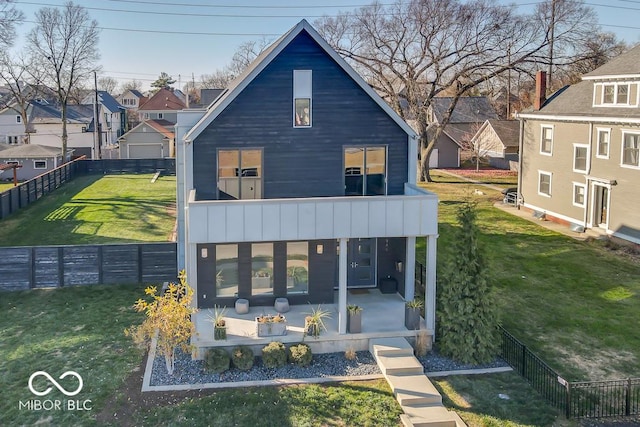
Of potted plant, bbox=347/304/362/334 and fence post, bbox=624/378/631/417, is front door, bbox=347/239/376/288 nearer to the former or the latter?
potted plant, bbox=347/304/362/334

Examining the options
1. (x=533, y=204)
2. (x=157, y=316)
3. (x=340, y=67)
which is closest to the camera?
(x=157, y=316)

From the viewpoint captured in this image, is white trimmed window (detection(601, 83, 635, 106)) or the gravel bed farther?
white trimmed window (detection(601, 83, 635, 106))

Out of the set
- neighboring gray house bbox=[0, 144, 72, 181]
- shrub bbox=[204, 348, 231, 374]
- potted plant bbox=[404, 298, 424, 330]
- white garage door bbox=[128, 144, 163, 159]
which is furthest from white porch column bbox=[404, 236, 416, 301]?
white garage door bbox=[128, 144, 163, 159]

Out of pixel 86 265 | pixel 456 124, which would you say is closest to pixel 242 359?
pixel 86 265

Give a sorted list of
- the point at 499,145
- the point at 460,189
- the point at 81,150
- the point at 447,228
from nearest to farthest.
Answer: the point at 447,228, the point at 460,189, the point at 499,145, the point at 81,150

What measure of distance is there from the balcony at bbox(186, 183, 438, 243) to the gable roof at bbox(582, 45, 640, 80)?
648 inches

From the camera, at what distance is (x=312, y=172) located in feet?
61.8

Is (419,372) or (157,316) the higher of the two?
(157,316)

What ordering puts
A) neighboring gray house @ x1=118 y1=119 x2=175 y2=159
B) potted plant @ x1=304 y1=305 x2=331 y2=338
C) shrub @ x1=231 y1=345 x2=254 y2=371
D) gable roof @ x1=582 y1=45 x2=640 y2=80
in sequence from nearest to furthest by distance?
shrub @ x1=231 y1=345 x2=254 y2=371 → potted plant @ x1=304 y1=305 x2=331 y2=338 → gable roof @ x1=582 y1=45 x2=640 y2=80 → neighboring gray house @ x1=118 y1=119 x2=175 y2=159

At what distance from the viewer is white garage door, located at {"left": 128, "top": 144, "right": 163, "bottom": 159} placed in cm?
6353

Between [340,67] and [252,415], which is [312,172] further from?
[252,415]

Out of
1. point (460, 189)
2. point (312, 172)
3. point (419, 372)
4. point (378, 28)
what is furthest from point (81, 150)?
point (419, 372)

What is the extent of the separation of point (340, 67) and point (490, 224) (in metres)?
18.1

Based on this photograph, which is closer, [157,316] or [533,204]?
[157,316]
